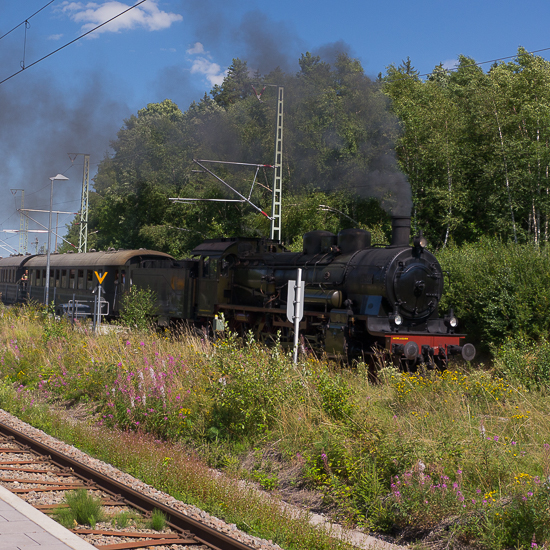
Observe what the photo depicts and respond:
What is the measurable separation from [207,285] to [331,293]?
17.4 feet

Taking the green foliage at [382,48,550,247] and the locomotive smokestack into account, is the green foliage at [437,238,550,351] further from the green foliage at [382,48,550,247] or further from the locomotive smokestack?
the green foliage at [382,48,550,247]

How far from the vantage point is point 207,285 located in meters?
17.4

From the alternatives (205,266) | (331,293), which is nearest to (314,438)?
(331,293)

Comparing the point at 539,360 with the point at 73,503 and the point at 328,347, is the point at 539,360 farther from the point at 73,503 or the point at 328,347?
the point at 73,503

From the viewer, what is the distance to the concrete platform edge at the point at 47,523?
416cm

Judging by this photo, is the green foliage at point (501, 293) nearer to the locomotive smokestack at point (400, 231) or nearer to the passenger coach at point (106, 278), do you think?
the locomotive smokestack at point (400, 231)

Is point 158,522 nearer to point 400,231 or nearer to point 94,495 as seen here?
point 94,495

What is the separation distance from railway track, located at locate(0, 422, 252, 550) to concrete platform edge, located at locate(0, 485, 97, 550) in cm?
30

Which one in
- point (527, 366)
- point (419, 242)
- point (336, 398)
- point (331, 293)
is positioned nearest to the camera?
point (336, 398)

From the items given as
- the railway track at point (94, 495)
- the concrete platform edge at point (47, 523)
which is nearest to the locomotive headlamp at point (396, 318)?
the railway track at point (94, 495)

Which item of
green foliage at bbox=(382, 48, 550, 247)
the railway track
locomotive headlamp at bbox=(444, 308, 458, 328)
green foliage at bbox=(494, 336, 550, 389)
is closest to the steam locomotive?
locomotive headlamp at bbox=(444, 308, 458, 328)

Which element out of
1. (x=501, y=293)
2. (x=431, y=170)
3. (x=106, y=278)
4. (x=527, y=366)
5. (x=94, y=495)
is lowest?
(x=94, y=495)

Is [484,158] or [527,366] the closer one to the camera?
[527,366]

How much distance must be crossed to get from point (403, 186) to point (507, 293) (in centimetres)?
382
